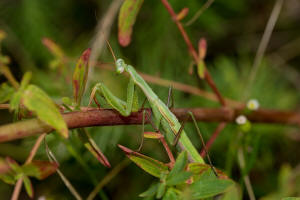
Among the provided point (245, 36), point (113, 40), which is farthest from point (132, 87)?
point (245, 36)

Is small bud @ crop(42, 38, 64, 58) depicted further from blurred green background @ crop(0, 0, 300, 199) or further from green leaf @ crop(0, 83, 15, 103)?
green leaf @ crop(0, 83, 15, 103)

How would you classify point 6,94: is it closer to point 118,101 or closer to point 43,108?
point 43,108

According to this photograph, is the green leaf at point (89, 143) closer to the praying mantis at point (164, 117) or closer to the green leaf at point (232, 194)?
the praying mantis at point (164, 117)

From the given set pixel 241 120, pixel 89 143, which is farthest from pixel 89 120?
pixel 241 120

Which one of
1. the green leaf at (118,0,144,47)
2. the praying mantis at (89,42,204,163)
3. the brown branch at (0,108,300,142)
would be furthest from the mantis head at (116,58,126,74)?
the brown branch at (0,108,300,142)

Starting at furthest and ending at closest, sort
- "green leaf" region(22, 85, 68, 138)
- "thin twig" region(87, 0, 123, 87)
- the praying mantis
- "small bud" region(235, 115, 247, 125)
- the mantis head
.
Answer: "thin twig" region(87, 0, 123, 87)
"small bud" region(235, 115, 247, 125)
the mantis head
the praying mantis
"green leaf" region(22, 85, 68, 138)

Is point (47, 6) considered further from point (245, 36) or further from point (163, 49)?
point (245, 36)

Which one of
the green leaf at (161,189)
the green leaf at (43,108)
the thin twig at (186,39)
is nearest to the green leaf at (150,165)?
the green leaf at (161,189)
